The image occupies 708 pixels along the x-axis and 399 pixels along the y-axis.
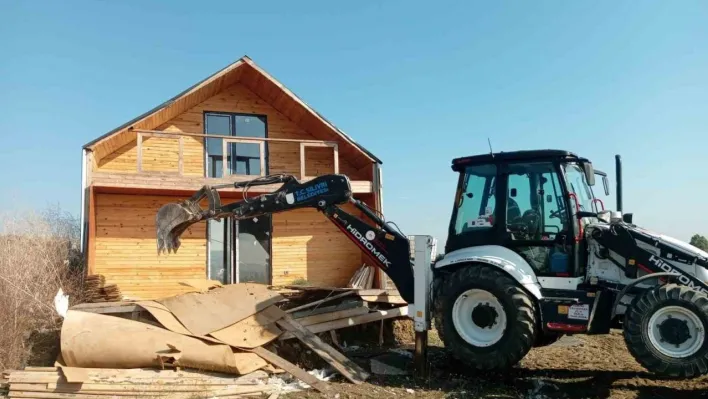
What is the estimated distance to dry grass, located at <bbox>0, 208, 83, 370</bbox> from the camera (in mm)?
7977

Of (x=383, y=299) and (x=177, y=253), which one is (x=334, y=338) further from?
(x=177, y=253)

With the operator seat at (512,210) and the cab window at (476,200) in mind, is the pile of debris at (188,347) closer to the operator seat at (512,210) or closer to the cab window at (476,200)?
the cab window at (476,200)

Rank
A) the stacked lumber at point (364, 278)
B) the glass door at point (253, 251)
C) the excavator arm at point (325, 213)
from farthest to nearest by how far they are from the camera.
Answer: the glass door at point (253, 251)
the stacked lumber at point (364, 278)
the excavator arm at point (325, 213)

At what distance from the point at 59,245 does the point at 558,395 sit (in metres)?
11.7

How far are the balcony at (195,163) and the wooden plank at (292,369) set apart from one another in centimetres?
515

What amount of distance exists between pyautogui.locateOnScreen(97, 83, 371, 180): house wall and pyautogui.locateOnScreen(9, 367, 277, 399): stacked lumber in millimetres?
6392

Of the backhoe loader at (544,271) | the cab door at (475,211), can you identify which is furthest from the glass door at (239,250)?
the cab door at (475,211)

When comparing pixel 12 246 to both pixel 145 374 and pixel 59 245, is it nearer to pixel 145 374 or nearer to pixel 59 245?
pixel 59 245

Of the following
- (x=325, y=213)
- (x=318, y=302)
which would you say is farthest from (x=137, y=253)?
(x=325, y=213)

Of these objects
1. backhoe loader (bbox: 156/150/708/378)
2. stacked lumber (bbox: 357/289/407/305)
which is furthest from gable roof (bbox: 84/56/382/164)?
backhoe loader (bbox: 156/150/708/378)

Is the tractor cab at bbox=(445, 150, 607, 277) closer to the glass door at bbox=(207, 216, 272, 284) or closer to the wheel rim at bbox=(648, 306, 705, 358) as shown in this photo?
the wheel rim at bbox=(648, 306, 705, 358)

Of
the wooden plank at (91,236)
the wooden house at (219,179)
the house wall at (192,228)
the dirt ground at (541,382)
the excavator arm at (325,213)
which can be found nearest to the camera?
the dirt ground at (541,382)

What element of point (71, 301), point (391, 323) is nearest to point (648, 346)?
point (391, 323)

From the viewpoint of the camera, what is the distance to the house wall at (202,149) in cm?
1291
